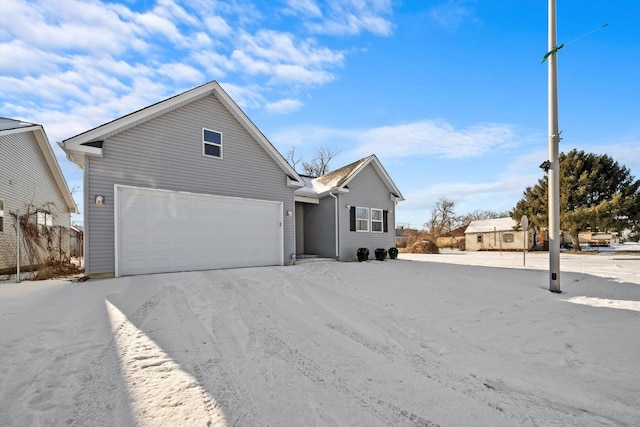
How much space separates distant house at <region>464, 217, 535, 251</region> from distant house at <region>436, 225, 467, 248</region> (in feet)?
5.02

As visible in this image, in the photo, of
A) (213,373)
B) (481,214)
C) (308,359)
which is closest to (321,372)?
(308,359)

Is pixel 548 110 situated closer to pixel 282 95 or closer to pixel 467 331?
pixel 467 331

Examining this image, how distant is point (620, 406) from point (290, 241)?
32.0 feet

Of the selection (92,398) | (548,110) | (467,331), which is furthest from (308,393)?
(548,110)

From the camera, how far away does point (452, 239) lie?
1515 inches

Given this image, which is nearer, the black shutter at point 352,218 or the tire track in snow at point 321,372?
the tire track in snow at point 321,372

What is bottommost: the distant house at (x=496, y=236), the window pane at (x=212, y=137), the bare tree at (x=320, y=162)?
the distant house at (x=496, y=236)

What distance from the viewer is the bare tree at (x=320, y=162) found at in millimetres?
33188

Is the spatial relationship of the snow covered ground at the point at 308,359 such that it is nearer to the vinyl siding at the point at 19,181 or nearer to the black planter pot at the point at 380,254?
the vinyl siding at the point at 19,181

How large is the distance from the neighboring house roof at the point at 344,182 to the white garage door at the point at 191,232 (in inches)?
131

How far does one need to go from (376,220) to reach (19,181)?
15.6m

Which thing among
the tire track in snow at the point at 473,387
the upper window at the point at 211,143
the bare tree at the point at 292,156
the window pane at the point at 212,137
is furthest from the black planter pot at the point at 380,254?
the bare tree at the point at 292,156

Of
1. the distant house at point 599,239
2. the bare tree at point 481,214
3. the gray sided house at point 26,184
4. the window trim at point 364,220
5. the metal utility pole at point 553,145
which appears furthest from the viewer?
the bare tree at point 481,214

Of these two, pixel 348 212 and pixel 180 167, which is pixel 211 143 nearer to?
pixel 180 167
